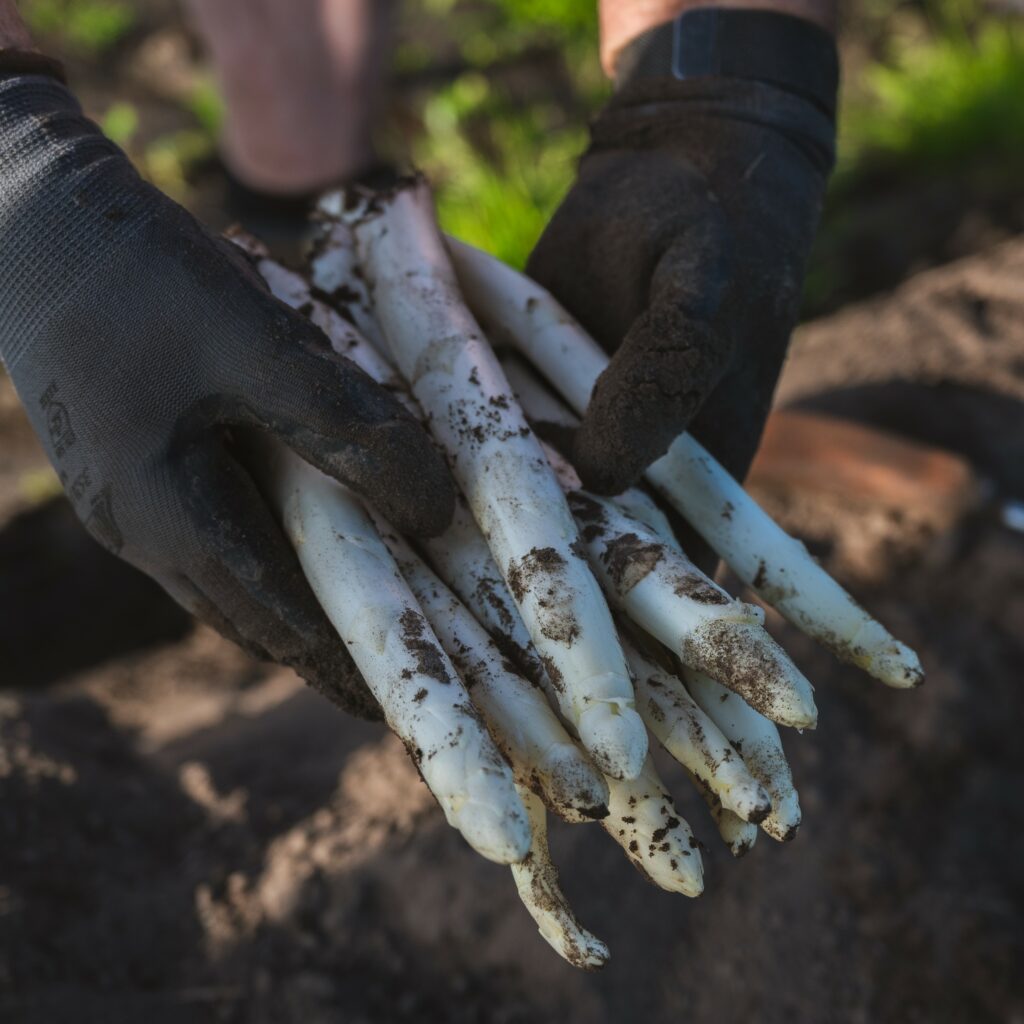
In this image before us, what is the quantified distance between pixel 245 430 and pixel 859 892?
1.30m

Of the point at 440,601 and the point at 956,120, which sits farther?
the point at 956,120

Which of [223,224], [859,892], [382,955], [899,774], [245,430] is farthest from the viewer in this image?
[223,224]

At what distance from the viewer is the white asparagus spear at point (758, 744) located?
1.00 m

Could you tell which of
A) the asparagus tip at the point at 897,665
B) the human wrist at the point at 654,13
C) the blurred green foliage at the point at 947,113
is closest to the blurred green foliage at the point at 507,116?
the blurred green foliage at the point at 947,113

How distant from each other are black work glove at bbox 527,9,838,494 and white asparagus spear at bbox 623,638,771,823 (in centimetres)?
24

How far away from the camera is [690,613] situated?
1.00 metres

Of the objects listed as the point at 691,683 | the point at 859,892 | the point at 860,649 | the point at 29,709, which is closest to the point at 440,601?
the point at 691,683

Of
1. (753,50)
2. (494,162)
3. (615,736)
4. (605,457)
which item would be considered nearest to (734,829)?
(615,736)

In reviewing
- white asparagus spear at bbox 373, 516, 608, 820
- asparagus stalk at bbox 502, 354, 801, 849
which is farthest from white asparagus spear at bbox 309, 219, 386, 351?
asparagus stalk at bbox 502, 354, 801, 849

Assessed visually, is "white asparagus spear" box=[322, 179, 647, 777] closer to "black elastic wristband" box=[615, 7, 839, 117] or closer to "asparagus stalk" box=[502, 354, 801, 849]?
"asparagus stalk" box=[502, 354, 801, 849]

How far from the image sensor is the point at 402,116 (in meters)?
4.42

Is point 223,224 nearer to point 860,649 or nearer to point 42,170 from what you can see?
point 42,170

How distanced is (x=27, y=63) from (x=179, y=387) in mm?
505

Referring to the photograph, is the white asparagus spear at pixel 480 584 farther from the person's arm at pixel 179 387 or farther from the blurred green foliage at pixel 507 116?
the blurred green foliage at pixel 507 116
